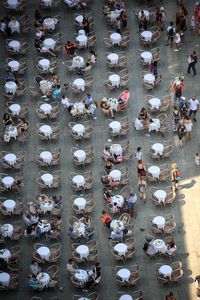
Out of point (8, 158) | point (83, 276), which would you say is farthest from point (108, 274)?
point (8, 158)

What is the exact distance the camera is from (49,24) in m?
55.1

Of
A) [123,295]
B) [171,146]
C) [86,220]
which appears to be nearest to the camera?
[123,295]

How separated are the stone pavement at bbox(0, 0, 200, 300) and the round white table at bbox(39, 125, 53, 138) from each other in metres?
0.60

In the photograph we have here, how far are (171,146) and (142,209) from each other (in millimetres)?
4088

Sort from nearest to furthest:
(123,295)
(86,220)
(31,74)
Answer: (123,295)
(86,220)
(31,74)

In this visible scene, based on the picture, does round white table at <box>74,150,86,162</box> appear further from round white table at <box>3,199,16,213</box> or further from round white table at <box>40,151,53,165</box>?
round white table at <box>3,199,16,213</box>

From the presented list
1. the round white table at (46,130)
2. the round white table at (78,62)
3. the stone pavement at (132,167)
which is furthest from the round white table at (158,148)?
the round white table at (78,62)

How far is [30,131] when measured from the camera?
1983 inches

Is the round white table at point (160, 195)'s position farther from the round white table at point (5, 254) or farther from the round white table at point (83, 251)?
the round white table at point (5, 254)

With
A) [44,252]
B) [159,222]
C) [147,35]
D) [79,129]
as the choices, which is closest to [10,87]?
[79,129]

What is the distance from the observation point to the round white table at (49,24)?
55094mm

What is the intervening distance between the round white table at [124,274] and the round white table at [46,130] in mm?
9268

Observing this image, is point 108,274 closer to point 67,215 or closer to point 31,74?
point 67,215

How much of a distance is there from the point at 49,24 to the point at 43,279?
17.6 meters
